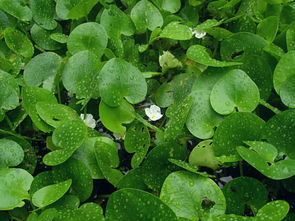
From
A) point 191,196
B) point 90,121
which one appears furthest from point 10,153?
point 191,196

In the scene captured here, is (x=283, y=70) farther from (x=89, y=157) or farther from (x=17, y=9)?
(x=17, y=9)

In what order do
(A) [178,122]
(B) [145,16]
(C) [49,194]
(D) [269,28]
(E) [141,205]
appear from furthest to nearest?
(B) [145,16] < (D) [269,28] < (A) [178,122] < (C) [49,194] < (E) [141,205]

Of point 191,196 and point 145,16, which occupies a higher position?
point 145,16

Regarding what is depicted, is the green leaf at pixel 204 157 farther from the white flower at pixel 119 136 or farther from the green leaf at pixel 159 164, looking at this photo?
Result: the white flower at pixel 119 136

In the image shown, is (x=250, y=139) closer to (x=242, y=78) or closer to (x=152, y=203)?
(x=242, y=78)

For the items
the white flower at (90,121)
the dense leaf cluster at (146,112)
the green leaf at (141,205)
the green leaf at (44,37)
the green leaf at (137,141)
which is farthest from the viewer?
the green leaf at (44,37)

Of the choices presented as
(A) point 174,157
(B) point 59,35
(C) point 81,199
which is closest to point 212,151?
(A) point 174,157

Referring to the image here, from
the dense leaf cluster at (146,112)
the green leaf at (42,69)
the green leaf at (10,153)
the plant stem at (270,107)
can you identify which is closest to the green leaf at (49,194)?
the dense leaf cluster at (146,112)
